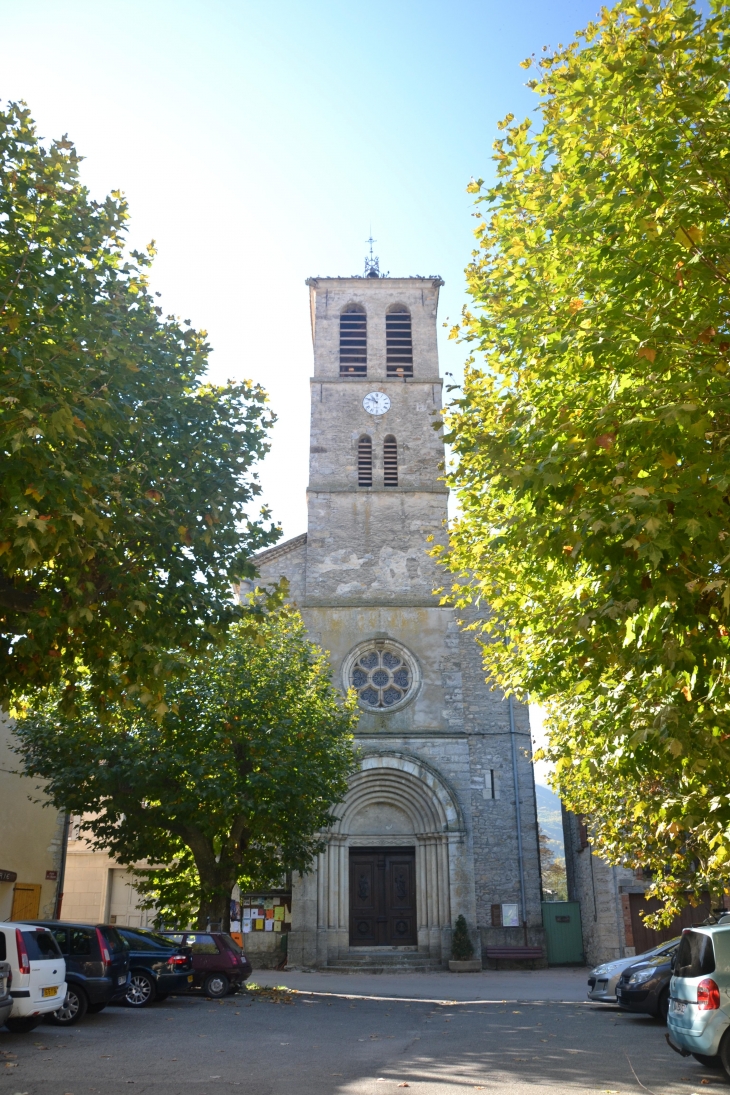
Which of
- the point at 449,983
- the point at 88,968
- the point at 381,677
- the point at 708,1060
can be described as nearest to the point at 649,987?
the point at 708,1060

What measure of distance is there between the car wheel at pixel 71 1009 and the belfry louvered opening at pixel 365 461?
64.3 feet

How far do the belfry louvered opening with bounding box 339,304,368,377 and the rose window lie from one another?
33.2 feet

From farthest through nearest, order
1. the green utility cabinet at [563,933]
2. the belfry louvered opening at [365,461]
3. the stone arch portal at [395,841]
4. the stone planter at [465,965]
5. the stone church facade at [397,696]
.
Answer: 1. the belfry louvered opening at [365,461]
2. the green utility cabinet at [563,933]
3. the stone church facade at [397,696]
4. the stone arch portal at [395,841]
5. the stone planter at [465,965]

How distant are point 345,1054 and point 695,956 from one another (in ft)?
12.3

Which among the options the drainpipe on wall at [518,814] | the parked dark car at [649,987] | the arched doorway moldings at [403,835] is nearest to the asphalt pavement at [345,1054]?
the parked dark car at [649,987]

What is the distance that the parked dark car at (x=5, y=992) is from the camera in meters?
9.33

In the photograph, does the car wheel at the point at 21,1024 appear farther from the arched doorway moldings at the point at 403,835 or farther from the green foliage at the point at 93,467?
the arched doorway moldings at the point at 403,835

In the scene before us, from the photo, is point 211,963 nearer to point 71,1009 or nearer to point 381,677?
point 71,1009

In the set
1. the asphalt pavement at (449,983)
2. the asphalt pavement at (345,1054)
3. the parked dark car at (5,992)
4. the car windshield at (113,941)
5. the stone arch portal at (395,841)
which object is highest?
the stone arch portal at (395,841)

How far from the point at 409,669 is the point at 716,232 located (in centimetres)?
2129

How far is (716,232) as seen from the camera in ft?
21.6

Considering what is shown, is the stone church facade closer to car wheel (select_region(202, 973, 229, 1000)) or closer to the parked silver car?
car wheel (select_region(202, 973, 229, 1000))

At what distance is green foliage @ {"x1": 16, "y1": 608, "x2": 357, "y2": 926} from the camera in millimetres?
17484

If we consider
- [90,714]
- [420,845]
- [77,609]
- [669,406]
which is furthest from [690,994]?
[420,845]
